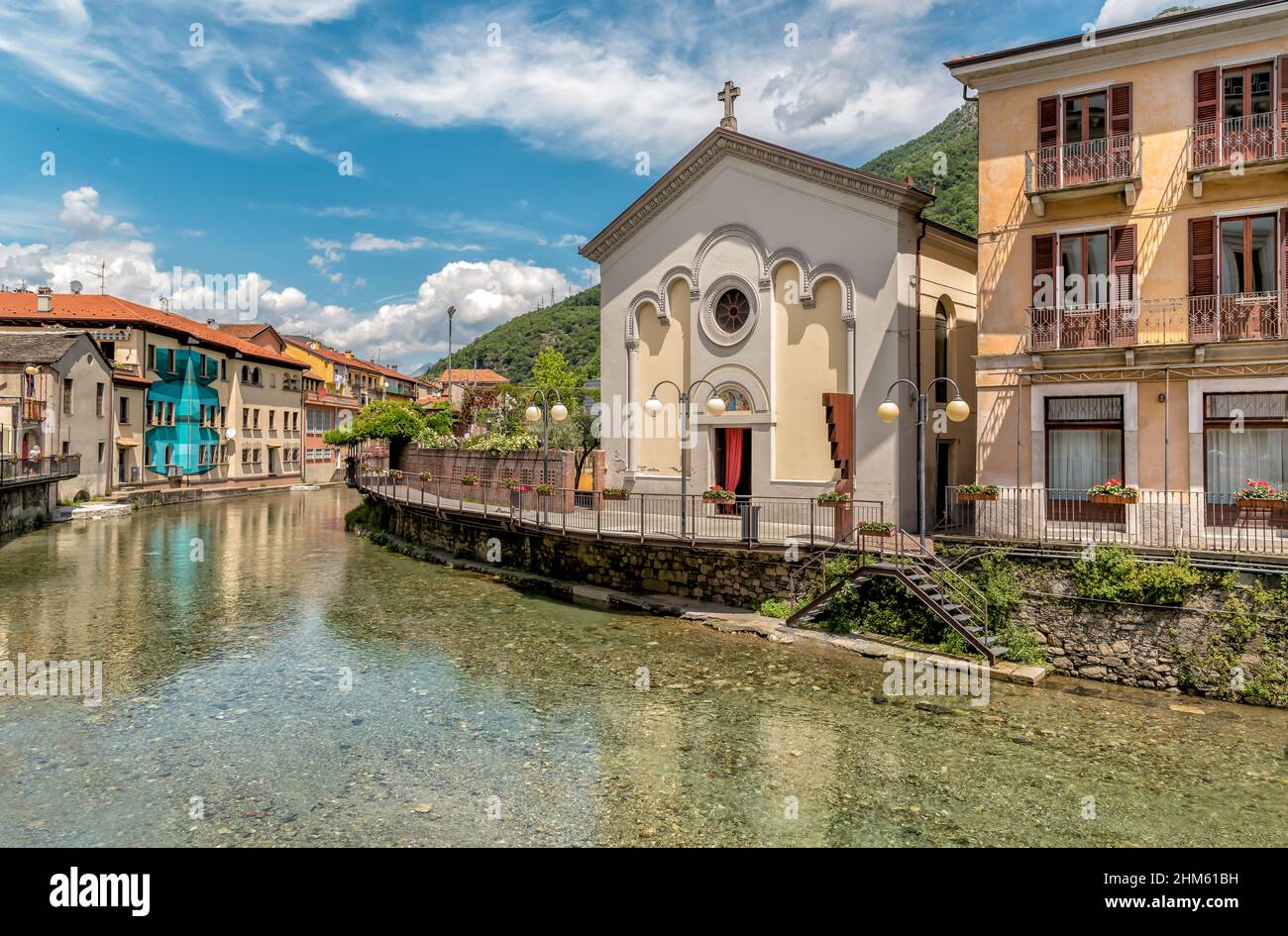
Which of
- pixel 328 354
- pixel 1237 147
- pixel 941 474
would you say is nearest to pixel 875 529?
pixel 941 474

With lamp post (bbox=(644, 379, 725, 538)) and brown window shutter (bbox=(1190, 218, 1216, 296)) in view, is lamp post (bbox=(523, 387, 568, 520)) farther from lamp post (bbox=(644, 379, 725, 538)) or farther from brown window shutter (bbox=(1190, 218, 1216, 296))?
brown window shutter (bbox=(1190, 218, 1216, 296))

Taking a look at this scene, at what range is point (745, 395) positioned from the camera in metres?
23.1

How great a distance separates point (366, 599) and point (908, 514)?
15753mm

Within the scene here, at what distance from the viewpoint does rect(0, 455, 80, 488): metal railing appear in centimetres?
3194

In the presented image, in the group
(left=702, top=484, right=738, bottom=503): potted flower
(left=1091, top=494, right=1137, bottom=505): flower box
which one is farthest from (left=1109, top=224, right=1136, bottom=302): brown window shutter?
(left=702, top=484, right=738, bottom=503): potted flower

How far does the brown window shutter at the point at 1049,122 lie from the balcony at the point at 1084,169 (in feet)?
0.81

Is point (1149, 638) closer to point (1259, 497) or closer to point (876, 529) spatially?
point (1259, 497)

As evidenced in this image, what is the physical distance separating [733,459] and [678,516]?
8.45ft

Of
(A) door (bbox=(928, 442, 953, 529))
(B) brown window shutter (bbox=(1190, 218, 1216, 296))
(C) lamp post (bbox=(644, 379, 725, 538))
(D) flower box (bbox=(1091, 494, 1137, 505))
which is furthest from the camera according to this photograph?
(A) door (bbox=(928, 442, 953, 529))

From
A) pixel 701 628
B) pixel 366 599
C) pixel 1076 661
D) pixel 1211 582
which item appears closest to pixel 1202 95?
pixel 1211 582

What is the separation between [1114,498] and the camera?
15602 mm

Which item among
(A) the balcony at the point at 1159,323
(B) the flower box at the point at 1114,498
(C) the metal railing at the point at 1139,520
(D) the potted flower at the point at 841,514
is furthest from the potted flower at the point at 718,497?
(B) the flower box at the point at 1114,498

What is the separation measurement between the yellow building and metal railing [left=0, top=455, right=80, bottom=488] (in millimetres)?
36800
